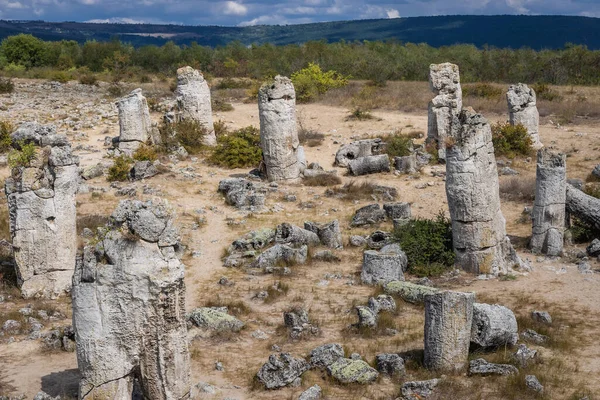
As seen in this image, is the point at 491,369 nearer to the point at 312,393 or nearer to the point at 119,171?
the point at 312,393

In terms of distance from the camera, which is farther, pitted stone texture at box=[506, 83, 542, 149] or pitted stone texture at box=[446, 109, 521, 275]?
pitted stone texture at box=[506, 83, 542, 149]

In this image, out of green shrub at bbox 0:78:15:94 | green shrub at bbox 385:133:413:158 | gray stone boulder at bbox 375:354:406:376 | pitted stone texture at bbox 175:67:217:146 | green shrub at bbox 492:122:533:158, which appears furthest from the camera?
green shrub at bbox 0:78:15:94

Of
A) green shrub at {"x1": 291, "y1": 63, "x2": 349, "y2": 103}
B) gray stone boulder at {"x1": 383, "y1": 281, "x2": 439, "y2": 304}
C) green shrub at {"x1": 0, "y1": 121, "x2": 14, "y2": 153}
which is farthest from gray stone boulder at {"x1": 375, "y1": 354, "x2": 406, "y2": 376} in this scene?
green shrub at {"x1": 291, "y1": 63, "x2": 349, "y2": 103}

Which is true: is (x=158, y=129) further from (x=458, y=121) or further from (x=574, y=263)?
(x=574, y=263)

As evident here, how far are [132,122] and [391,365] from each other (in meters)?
16.0

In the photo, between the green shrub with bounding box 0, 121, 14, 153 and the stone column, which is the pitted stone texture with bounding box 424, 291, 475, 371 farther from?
the green shrub with bounding box 0, 121, 14, 153

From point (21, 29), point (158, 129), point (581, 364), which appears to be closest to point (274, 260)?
point (581, 364)

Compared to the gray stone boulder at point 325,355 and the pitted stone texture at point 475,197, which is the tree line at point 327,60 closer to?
the pitted stone texture at point 475,197

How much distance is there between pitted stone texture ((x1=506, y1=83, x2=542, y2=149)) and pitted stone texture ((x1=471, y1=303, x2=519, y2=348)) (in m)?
14.7

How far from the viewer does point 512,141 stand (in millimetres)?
22625

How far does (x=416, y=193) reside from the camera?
1888 centimetres

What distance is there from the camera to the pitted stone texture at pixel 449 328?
9070 millimetres

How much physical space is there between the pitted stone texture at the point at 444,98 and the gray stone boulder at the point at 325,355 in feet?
46.8

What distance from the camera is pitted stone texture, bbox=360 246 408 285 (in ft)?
42.4
